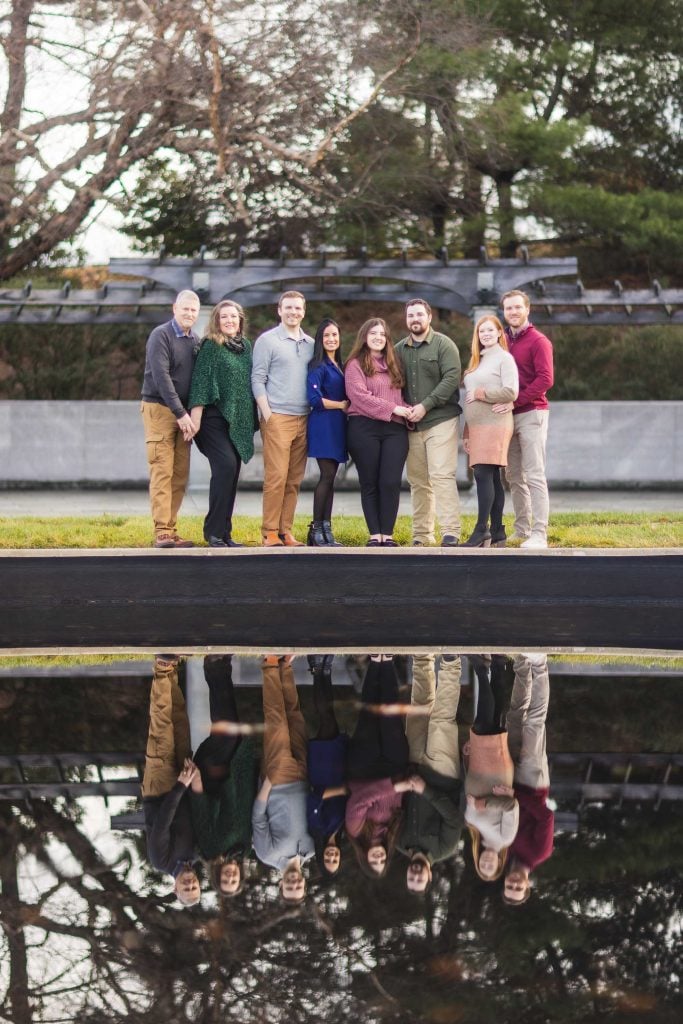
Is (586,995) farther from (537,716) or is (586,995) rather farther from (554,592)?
(554,592)

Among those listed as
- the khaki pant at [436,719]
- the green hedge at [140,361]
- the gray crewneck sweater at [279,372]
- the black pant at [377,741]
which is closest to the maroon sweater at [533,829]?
the khaki pant at [436,719]

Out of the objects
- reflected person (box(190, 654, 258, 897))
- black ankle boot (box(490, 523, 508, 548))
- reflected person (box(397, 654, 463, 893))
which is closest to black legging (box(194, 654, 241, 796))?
reflected person (box(190, 654, 258, 897))

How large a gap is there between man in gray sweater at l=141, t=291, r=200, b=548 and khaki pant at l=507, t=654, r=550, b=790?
8.92 ft

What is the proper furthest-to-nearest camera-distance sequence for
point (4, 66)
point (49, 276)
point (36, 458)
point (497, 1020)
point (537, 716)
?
point (49, 276) → point (4, 66) → point (36, 458) → point (537, 716) → point (497, 1020)

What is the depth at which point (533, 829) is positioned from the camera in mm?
4125

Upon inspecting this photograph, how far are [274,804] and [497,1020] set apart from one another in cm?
160

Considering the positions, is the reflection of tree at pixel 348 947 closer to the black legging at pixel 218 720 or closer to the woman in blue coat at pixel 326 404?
the black legging at pixel 218 720

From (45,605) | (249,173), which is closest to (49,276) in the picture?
(249,173)

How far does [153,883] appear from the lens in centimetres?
372

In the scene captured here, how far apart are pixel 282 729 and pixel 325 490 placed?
3262 millimetres

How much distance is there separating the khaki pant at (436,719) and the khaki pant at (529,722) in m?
0.25

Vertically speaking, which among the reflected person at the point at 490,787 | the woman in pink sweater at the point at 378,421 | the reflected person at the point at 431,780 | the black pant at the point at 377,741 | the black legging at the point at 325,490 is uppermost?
the woman in pink sweater at the point at 378,421

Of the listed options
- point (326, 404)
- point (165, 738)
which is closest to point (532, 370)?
point (326, 404)

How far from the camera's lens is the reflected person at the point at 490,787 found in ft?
12.8
